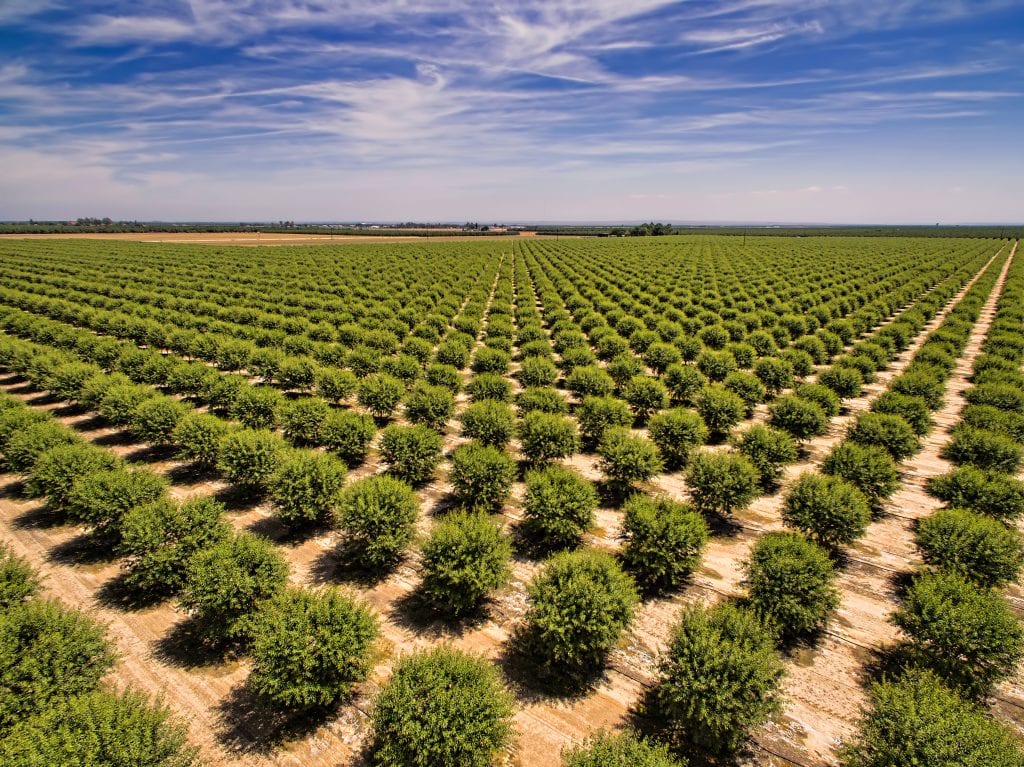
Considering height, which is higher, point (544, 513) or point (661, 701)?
point (544, 513)

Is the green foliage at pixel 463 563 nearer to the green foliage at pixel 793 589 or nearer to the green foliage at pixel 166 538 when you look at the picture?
the green foliage at pixel 166 538

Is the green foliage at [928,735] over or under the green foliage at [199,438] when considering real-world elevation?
under

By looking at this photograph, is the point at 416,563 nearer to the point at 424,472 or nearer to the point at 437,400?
the point at 424,472

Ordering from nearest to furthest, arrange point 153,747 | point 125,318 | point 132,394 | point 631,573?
point 153,747
point 631,573
point 132,394
point 125,318

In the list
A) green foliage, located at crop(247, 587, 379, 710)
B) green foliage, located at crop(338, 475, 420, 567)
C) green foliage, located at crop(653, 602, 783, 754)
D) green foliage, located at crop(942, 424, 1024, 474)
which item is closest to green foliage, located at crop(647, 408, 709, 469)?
green foliage, located at crop(942, 424, 1024, 474)

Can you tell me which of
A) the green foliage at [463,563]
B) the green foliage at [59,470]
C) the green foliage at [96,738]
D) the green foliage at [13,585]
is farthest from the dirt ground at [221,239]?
the green foliage at [96,738]

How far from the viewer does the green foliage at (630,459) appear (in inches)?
469

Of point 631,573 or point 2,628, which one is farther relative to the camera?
point 631,573

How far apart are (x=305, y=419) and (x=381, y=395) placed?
9.79 ft

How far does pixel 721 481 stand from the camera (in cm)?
1077

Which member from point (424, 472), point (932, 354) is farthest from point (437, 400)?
point (932, 354)

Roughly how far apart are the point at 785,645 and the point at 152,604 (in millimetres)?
11539

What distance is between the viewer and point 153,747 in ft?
16.8

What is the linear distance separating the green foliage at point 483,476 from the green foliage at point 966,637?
302 inches
